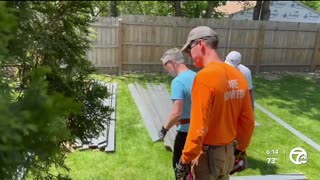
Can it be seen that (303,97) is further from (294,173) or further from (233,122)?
(233,122)

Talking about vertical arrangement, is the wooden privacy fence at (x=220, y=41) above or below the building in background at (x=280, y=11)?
below

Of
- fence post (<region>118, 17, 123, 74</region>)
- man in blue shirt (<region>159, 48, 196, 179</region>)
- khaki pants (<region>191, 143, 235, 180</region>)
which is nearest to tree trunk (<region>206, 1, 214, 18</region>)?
fence post (<region>118, 17, 123, 74</region>)

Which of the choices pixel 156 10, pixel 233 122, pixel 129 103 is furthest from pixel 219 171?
pixel 156 10

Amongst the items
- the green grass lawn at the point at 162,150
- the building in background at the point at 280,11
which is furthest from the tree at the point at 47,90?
the building in background at the point at 280,11

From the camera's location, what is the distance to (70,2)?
1.98 metres

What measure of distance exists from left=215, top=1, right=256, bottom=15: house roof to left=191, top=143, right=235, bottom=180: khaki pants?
513 inches

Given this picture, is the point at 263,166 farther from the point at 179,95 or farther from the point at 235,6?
the point at 235,6

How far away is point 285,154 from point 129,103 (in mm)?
3648

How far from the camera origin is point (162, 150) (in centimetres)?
540

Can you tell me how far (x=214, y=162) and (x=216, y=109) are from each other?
446mm

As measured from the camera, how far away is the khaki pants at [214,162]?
8.33 feet

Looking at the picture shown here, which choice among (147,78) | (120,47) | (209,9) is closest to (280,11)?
(209,9)

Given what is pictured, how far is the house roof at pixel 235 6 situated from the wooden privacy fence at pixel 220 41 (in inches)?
153

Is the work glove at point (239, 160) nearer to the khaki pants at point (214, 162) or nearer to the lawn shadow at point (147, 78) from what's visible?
the khaki pants at point (214, 162)
